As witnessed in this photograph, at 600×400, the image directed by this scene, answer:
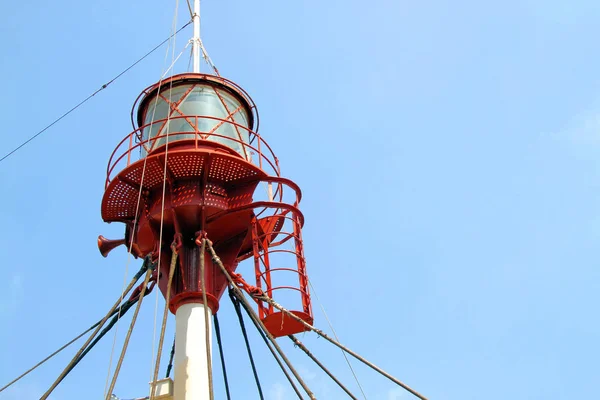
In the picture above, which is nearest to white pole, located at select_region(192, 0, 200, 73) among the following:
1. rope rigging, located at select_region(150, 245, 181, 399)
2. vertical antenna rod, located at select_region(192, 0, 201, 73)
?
vertical antenna rod, located at select_region(192, 0, 201, 73)

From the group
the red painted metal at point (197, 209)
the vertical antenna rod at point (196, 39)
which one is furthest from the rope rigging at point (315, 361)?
the vertical antenna rod at point (196, 39)

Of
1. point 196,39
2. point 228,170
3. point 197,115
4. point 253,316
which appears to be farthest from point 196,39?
point 253,316

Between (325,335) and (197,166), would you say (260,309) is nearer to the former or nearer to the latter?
(325,335)

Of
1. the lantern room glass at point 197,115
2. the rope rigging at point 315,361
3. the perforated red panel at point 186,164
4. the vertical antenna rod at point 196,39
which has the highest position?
the vertical antenna rod at point 196,39

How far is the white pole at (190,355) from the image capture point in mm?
9047

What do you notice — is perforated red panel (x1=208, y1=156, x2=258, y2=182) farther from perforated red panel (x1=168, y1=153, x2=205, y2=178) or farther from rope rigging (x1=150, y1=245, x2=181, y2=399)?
rope rigging (x1=150, y1=245, x2=181, y2=399)

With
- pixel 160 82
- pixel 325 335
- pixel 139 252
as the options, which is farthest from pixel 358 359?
pixel 160 82

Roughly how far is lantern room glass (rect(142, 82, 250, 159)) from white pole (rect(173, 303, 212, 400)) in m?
2.75

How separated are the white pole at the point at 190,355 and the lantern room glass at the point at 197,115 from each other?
2749mm

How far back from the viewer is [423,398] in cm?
862

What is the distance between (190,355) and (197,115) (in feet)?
13.2

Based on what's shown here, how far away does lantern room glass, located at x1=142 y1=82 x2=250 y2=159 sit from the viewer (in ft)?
36.2

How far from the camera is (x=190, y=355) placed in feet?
30.8

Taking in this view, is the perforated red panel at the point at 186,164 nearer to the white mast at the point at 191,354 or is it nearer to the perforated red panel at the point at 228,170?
the perforated red panel at the point at 228,170
